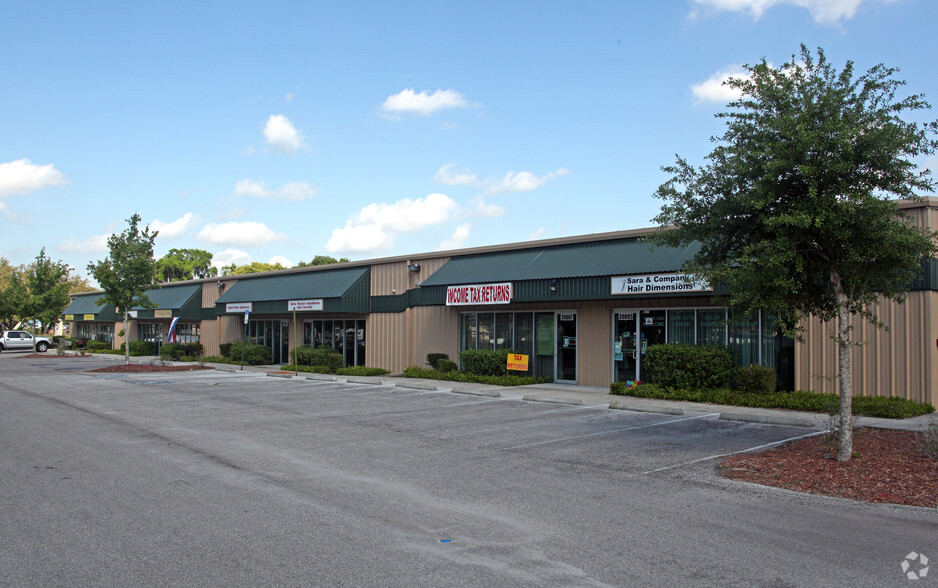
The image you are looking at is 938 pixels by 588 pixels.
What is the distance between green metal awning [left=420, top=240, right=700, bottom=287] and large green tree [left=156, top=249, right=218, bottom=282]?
219ft

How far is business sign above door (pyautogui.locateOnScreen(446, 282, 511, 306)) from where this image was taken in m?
21.6

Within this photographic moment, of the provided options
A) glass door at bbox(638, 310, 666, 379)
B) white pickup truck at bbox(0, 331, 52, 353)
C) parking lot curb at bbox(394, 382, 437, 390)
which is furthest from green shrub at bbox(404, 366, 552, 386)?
white pickup truck at bbox(0, 331, 52, 353)

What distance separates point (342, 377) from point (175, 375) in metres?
7.18

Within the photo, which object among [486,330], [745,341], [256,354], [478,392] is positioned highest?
[486,330]

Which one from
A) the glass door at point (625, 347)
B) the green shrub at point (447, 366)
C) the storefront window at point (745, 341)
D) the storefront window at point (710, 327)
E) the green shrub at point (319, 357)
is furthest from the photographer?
the green shrub at point (319, 357)

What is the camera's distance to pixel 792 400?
48.4ft

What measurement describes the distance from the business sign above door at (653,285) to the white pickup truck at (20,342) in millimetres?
45724

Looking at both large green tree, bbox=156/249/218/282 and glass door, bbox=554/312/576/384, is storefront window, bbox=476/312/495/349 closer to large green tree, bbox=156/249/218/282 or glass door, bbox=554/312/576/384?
glass door, bbox=554/312/576/384

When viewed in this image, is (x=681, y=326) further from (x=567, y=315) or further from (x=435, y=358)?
(x=435, y=358)

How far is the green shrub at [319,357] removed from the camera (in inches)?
1099

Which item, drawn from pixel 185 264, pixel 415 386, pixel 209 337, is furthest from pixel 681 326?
pixel 185 264

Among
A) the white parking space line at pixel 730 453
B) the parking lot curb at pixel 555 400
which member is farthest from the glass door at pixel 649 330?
the white parking space line at pixel 730 453

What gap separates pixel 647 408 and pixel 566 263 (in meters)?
6.59

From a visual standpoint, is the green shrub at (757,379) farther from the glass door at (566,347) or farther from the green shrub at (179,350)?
the green shrub at (179,350)
